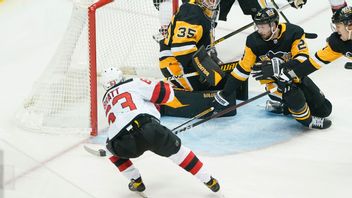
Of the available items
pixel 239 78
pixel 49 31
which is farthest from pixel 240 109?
pixel 49 31

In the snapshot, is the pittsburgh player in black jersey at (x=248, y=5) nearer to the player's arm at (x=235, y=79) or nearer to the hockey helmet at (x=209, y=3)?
the hockey helmet at (x=209, y=3)

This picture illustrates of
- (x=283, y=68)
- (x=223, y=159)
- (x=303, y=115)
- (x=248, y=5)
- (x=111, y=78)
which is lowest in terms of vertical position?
(x=223, y=159)

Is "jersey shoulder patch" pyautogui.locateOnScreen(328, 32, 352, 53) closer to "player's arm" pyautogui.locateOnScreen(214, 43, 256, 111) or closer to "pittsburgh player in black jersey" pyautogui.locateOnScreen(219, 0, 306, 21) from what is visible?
"player's arm" pyautogui.locateOnScreen(214, 43, 256, 111)

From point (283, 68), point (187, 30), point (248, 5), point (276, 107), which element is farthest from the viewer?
point (248, 5)

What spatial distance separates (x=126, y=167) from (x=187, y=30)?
110 centimetres

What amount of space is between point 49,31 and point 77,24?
1.60 metres

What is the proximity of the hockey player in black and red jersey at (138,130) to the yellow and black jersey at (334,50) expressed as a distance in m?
0.86

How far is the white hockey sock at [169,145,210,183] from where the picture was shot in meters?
3.84

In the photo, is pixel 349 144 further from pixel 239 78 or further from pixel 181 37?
pixel 181 37

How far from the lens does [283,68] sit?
14.6 ft

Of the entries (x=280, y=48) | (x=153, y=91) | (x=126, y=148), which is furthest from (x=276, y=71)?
(x=126, y=148)

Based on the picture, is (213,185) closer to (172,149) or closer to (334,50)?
(172,149)

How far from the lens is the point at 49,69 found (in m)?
4.76

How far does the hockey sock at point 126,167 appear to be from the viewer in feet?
12.8
